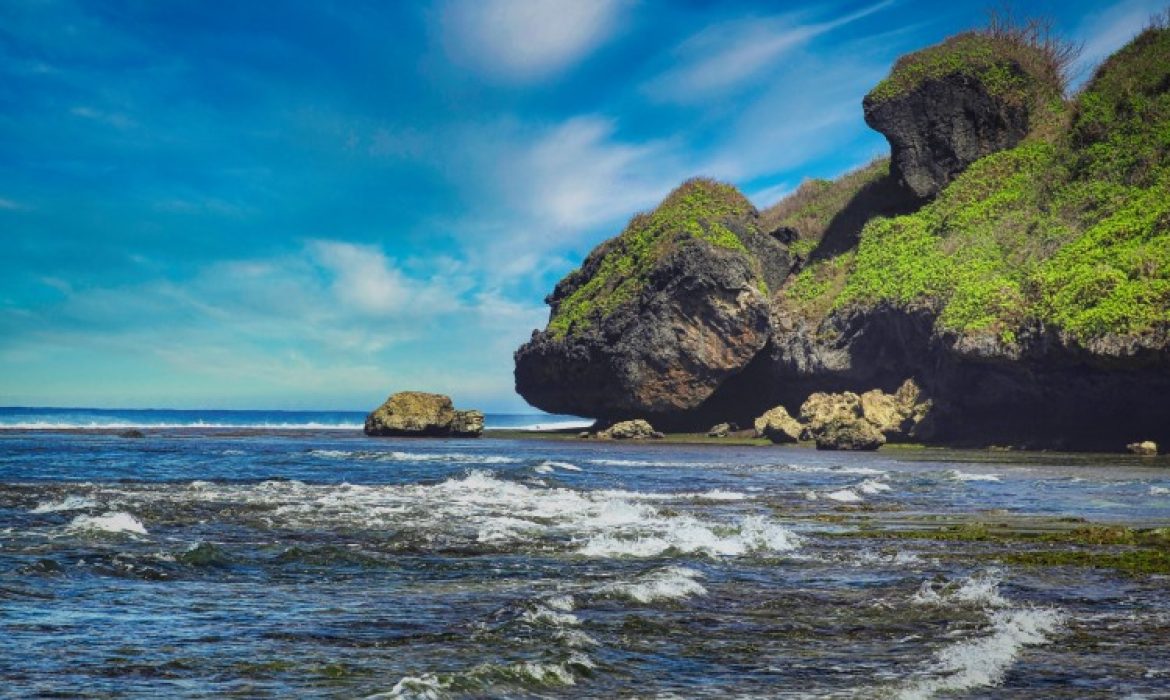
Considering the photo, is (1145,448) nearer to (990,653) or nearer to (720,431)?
(720,431)

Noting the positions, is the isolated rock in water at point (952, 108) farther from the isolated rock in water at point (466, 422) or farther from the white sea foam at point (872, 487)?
the white sea foam at point (872, 487)

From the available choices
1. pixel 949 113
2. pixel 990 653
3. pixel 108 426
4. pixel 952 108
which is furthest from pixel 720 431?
pixel 108 426

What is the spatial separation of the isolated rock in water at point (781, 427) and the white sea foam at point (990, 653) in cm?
5489

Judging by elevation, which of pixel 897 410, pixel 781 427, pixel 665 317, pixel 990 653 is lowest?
pixel 990 653

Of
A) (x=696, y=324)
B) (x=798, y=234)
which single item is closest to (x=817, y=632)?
(x=696, y=324)

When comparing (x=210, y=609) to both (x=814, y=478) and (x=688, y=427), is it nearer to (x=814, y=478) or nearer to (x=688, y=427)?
(x=814, y=478)

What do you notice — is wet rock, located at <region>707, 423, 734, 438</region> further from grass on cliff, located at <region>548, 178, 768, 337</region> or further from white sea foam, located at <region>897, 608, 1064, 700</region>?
white sea foam, located at <region>897, 608, 1064, 700</region>

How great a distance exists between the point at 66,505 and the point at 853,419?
48.2 m

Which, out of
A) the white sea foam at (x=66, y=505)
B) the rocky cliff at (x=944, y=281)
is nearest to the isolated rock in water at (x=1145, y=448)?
the rocky cliff at (x=944, y=281)

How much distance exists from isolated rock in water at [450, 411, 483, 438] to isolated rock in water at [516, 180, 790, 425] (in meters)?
8.28

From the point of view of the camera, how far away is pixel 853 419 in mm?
58344

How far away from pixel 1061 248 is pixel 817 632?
4946 centimetres

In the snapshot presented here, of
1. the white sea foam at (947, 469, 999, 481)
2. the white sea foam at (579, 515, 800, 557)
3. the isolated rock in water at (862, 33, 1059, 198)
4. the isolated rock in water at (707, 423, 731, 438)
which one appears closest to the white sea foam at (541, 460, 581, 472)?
the white sea foam at (947, 469, 999, 481)

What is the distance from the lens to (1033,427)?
5284 cm
